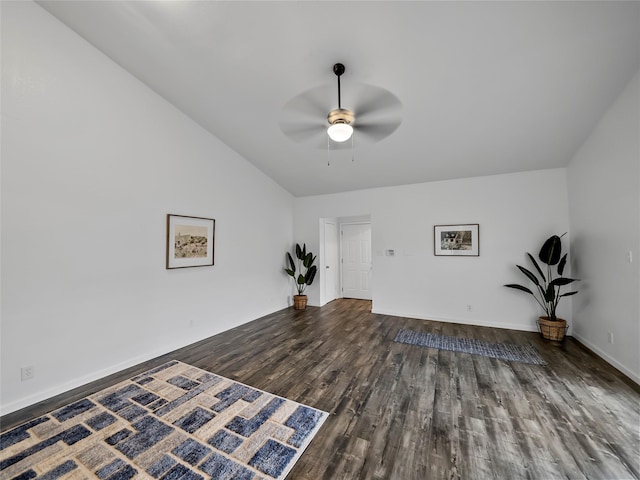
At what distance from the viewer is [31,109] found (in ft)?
7.86

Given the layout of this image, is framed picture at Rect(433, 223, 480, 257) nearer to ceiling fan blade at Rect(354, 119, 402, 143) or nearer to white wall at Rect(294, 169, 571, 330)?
white wall at Rect(294, 169, 571, 330)

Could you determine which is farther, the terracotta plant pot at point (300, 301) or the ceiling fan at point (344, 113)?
the terracotta plant pot at point (300, 301)

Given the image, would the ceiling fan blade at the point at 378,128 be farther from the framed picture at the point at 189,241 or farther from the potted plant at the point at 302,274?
the potted plant at the point at 302,274

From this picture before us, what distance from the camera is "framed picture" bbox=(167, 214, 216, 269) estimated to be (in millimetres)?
3523

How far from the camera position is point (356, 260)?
6867 millimetres

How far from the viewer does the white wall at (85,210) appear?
7.55 ft

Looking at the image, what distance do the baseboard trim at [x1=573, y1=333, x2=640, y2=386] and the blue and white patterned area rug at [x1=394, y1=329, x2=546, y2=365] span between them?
2.14 ft

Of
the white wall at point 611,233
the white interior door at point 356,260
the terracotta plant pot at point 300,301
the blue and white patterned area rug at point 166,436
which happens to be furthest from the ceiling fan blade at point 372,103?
the white interior door at point 356,260

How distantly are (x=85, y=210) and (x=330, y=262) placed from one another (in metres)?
4.78

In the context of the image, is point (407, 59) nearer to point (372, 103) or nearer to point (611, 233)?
point (372, 103)

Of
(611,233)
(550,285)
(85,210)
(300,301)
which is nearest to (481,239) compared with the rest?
(550,285)

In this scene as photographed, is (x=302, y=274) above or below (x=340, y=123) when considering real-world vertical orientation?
below

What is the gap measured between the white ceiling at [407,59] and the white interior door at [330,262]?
289 centimetres

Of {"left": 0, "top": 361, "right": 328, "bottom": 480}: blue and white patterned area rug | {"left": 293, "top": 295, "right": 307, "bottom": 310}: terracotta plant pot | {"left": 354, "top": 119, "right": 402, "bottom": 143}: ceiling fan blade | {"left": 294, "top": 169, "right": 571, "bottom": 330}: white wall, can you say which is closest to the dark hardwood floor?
{"left": 0, "top": 361, "right": 328, "bottom": 480}: blue and white patterned area rug
